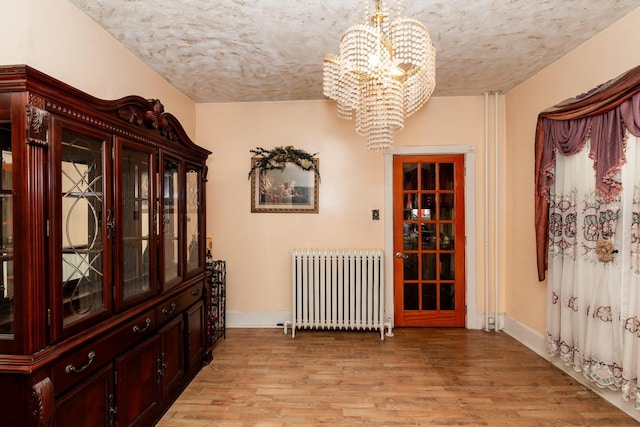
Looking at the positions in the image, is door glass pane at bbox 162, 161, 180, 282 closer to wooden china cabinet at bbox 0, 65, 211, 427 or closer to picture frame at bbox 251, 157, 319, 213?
wooden china cabinet at bbox 0, 65, 211, 427

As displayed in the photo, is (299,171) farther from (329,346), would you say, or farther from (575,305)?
(575,305)

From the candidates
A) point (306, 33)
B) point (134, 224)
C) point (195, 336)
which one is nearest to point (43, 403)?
point (134, 224)

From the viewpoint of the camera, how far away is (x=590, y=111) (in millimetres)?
2311

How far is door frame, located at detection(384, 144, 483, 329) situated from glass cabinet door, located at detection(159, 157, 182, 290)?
7.42ft

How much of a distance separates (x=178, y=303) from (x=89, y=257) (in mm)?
925

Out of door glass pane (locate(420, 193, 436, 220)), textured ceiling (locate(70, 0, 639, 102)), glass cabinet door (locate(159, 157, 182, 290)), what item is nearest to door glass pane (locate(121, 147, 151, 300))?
glass cabinet door (locate(159, 157, 182, 290))

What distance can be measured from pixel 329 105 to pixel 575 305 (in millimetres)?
3032

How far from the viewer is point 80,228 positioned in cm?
162

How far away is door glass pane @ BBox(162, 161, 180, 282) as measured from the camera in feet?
7.66

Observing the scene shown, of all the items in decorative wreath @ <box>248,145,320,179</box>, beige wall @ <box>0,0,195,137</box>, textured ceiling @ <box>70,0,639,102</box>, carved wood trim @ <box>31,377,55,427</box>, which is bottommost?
carved wood trim @ <box>31,377,55,427</box>

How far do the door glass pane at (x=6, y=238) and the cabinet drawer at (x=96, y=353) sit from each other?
0.87 feet

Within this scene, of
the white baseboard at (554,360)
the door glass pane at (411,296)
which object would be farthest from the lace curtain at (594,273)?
the door glass pane at (411,296)

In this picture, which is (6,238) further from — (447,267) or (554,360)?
(554,360)

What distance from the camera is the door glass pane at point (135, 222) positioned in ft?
6.33
